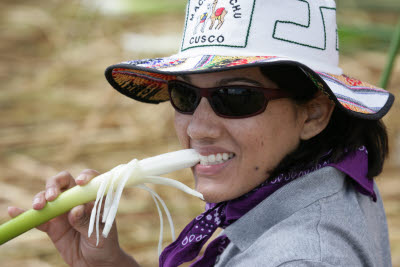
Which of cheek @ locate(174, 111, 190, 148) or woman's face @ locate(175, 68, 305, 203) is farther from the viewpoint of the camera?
cheek @ locate(174, 111, 190, 148)

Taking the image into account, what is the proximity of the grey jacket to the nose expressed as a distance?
0.65ft

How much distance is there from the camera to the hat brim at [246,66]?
3.93 feet

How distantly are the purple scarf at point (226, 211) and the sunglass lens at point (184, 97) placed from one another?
25 centimetres

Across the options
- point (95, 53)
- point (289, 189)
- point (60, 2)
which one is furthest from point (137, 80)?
point (60, 2)

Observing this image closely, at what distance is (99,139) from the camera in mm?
3363

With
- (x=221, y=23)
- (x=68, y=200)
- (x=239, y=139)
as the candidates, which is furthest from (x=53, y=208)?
(x=221, y=23)

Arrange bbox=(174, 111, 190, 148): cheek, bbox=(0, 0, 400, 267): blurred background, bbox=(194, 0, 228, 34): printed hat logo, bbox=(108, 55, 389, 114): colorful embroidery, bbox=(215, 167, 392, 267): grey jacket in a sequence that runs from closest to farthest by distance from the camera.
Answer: bbox=(215, 167, 392, 267): grey jacket
bbox=(108, 55, 389, 114): colorful embroidery
bbox=(194, 0, 228, 34): printed hat logo
bbox=(174, 111, 190, 148): cheek
bbox=(0, 0, 400, 267): blurred background

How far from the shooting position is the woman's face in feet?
4.28

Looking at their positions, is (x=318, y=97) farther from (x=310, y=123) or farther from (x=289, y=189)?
(x=289, y=189)

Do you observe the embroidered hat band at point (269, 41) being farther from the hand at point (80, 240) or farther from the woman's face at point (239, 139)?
the hand at point (80, 240)

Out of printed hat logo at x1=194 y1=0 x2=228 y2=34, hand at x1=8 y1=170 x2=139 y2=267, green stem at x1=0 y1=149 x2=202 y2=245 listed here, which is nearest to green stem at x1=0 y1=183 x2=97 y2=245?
green stem at x1=0 y1=149 x2=202 y2=245

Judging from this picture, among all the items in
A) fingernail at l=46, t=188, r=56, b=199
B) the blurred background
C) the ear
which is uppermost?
the ear

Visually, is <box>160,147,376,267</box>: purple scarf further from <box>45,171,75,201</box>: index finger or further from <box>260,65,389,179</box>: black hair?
<box>45,171,75,201</box>: index finger

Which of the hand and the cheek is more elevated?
the cheek
